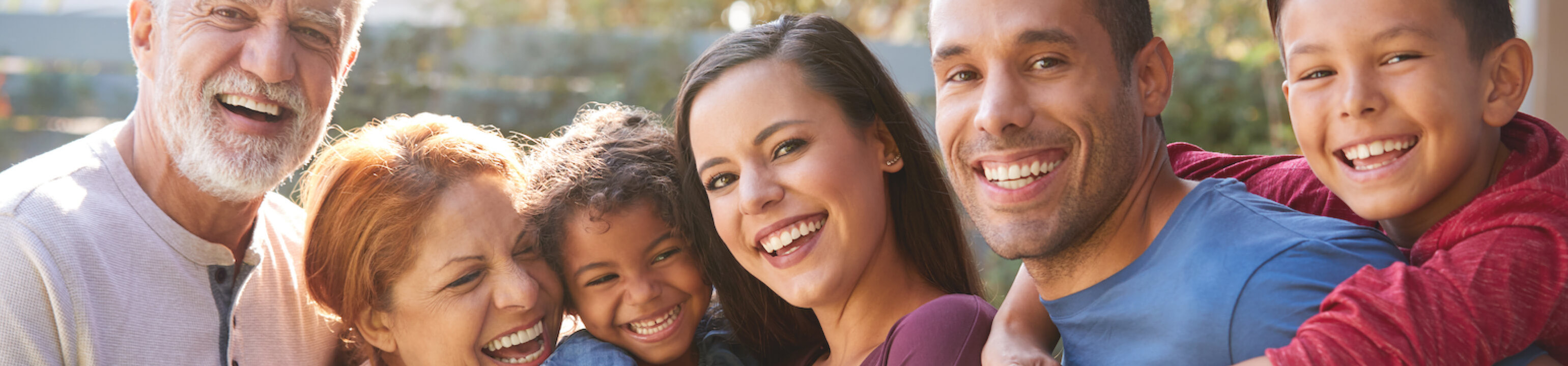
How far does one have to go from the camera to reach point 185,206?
2582 millimetres

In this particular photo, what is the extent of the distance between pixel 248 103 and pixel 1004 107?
185cm

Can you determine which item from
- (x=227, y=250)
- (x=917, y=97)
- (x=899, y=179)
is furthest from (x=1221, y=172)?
(x=917, y=97)

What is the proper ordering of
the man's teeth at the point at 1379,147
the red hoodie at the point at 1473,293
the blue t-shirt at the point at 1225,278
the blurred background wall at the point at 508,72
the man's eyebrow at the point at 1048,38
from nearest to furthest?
the red hoodie at the point at 1473,293 → the blue t-shirt at the point at 1225,278 → the man's teeth at the point at 1379,147 → the man's eyebrow at the point at 1048,38 → the blurred background wall at the point at 508,72

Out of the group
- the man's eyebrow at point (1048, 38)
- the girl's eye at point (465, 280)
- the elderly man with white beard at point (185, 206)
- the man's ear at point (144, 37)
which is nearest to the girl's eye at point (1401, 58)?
the man's eyebrow at point (1048, 38)

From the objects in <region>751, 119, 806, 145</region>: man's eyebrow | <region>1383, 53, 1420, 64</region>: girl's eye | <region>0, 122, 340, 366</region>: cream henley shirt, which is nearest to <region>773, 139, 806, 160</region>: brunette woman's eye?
<region>751, 119, 806, 145</region>: man's eyebrow

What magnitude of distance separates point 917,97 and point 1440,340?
5.84m

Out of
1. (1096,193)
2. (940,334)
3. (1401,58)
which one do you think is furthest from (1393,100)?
(940,334)

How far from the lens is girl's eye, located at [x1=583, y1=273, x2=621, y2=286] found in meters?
2.32

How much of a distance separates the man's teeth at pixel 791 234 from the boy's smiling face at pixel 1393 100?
0.88 meters

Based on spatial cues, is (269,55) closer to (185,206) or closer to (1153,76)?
(185,206)

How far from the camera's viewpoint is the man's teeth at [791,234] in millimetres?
2055

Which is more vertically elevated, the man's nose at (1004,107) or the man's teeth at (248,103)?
the man's teeth at (248,103)

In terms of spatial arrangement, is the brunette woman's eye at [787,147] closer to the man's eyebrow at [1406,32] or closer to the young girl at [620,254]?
the young girl at [620,254]

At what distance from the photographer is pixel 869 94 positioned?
2.18m
